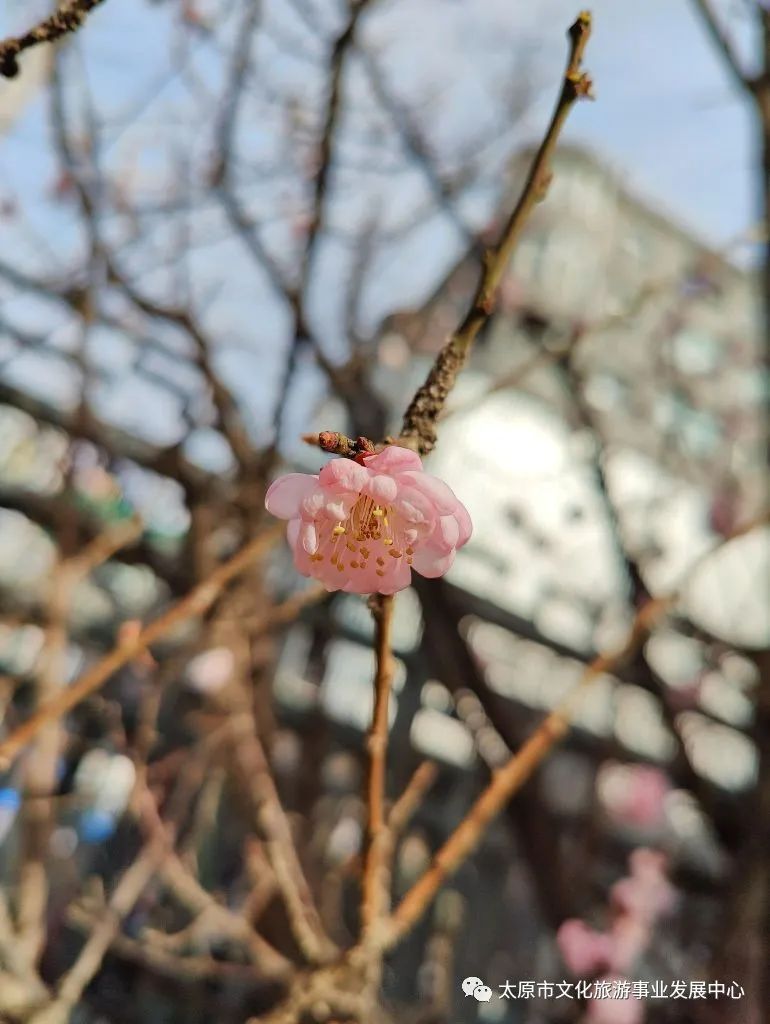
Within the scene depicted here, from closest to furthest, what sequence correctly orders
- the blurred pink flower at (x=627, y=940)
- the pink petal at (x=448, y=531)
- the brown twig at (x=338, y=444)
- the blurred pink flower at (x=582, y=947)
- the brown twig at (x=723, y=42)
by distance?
the brown twig at (x=338, y=444), the pink petal at (x=448, y=531), the brown twig at (x=723, y=42), the blurred pink flower at (x=582, y=947), the blurred pink flower at (x=627, y=940)

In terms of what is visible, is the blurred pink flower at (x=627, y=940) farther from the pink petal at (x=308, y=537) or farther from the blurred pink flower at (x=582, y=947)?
the pink petal at (x=308, y=537)

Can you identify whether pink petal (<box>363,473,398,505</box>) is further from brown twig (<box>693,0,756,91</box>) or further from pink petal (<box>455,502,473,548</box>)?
brown twig (<box>693,0,756,91</box>)

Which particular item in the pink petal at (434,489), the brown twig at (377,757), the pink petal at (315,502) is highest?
the pink petal at (434,489)

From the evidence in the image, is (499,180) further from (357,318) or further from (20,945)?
(20,945)

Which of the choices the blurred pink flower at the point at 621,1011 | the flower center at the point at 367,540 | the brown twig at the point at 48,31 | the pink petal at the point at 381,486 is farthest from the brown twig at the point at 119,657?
the blurred pink flower at the point at 621,1011

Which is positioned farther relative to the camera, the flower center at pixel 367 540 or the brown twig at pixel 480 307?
the flower center at pixel 367 540

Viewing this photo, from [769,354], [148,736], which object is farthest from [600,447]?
[148,736]
